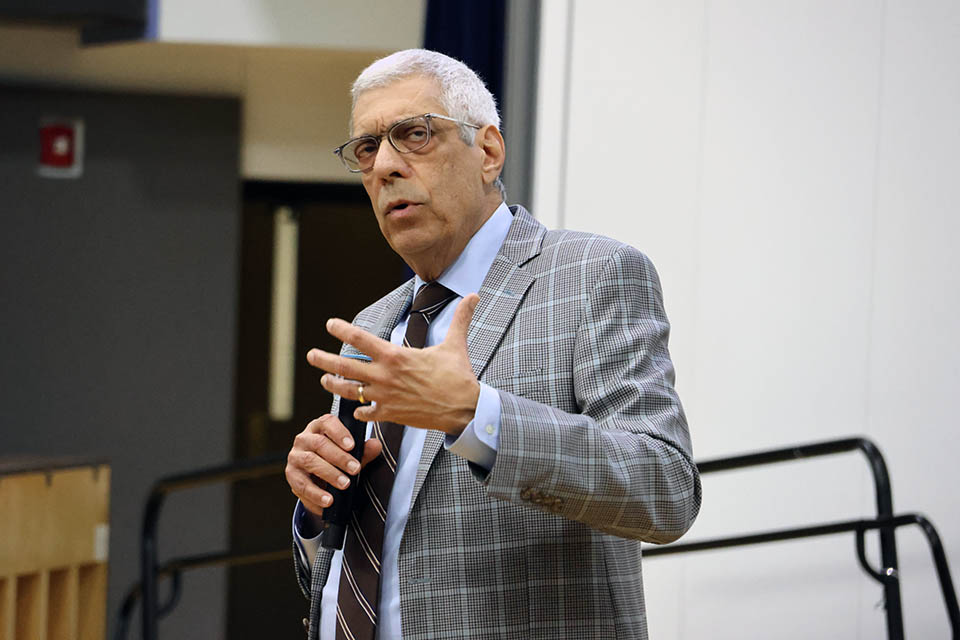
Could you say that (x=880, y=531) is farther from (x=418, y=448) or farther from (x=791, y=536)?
(x=418, y=448)

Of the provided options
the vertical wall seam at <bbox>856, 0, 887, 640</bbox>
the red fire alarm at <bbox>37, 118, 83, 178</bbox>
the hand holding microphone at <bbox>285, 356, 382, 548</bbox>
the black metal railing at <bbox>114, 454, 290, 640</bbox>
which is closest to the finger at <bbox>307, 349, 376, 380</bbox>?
the hand holding microphone at <bbox>285, 356, 382, 548</bbox>

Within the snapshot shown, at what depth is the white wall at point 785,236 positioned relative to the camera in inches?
113

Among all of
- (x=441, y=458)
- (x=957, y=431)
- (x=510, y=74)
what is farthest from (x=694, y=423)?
(x=441, y=458)

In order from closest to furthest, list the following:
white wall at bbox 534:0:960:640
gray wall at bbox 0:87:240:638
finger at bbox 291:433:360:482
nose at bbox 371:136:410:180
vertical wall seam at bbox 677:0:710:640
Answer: finger at bbox 291:433:360:482 → nose at bbox 371:136:410:180 → white wall at bbox 534:0:960:640 → vertical wall seam at bbox 677:0:710:640 → gray wall at bbox 0:87:240:638

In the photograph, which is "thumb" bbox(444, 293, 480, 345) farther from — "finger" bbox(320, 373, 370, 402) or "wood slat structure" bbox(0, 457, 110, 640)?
"wood slat structure" bbox(0, 457, 110, 640)

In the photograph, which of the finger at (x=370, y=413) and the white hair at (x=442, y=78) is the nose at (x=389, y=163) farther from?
the finger at (x=370, y=413)

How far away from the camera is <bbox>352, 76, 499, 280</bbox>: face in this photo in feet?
4.88

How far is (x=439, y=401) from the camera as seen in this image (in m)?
1.12

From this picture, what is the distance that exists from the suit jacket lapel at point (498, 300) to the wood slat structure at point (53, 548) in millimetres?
2213

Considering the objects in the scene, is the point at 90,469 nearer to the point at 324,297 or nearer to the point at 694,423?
the point at 694,423

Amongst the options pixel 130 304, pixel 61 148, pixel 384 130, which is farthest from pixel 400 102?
pixel 61 148

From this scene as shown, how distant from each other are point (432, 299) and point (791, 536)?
1.38m

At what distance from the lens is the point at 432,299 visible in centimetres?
152

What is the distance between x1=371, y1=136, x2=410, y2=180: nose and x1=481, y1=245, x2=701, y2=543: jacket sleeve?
1.06 feet
